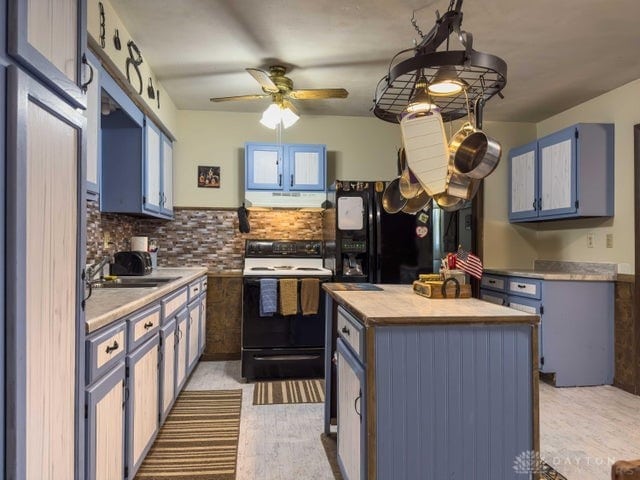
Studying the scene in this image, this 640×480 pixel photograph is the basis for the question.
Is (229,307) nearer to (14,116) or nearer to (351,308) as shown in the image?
(351,308)

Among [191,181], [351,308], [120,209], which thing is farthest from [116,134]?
[351,308]

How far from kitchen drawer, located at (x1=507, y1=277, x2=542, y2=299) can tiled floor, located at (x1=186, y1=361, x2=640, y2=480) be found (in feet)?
2.42

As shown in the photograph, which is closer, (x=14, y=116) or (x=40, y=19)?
(x=14, y=116)

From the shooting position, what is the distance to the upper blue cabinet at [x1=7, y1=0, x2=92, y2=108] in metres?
0.99

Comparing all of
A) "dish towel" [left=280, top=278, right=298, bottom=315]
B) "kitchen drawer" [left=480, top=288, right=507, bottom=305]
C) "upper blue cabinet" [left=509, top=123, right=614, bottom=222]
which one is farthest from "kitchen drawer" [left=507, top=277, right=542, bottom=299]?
"dish towel" [left=280, top=278, right=298, bottom=315]

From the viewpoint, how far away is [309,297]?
11.6 feet

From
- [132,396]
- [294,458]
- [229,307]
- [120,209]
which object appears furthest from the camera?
[229,307]

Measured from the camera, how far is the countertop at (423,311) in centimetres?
149

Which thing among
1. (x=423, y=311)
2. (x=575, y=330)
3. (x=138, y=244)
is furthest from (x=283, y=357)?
(x=575, y=330)

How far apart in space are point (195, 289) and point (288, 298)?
741mm

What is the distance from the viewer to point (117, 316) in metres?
1.63

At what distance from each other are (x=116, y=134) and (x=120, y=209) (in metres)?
0.54

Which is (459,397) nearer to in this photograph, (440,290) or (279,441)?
(440,290)

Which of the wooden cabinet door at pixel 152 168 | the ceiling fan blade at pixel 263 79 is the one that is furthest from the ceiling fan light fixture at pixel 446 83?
the wooden cabinet door at pixel 152 168
